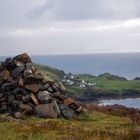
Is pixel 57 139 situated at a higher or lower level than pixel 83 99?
higher

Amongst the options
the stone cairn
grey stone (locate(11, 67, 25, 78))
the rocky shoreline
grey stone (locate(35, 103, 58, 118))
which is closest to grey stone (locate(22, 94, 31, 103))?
the stone cairn

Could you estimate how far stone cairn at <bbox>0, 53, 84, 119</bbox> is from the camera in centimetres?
3241

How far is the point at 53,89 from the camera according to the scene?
35.5 meters

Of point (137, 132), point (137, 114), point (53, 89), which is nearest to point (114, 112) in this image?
point (137, 114)

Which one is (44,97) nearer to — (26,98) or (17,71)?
(26,98)

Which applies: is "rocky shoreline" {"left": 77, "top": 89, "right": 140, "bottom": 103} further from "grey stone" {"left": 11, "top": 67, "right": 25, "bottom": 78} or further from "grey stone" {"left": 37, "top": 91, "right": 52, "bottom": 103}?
"grey stone" {"left": 37, "top": 91, "right": 52, "bottom": 103}

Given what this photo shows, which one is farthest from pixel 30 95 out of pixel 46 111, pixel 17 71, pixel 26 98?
pixel 17 71

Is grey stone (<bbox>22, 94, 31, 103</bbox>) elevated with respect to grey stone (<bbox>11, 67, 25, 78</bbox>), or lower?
lower

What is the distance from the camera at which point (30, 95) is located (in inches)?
1307

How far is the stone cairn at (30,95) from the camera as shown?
3241 cm

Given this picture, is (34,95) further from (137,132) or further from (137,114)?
(137,132)

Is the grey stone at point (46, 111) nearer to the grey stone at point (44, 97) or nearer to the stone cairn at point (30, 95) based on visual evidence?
the stone cairn at point (30, 95)

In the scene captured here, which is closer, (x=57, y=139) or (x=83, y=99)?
(x=57, y=139)

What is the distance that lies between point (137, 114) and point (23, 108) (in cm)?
992
